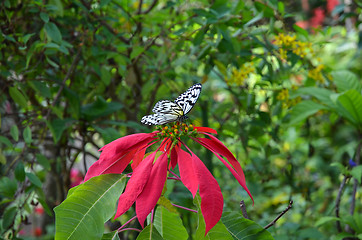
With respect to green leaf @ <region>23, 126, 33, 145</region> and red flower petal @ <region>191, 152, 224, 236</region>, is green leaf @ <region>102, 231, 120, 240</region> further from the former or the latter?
green leaf @ <region>23, 126, 33, 145</region>

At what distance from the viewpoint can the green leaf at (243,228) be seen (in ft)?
2.21

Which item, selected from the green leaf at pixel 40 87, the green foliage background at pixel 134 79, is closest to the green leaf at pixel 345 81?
the green foliage background at pixel 134 79

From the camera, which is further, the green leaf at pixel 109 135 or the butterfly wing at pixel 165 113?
the green leaf at pixel 109 135

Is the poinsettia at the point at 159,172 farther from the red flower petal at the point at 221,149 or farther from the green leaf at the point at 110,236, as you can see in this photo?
the green leaf at the point at 110,236

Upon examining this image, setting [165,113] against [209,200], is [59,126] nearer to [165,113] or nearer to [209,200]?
[165,113]

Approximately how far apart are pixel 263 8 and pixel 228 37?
6.2 inches

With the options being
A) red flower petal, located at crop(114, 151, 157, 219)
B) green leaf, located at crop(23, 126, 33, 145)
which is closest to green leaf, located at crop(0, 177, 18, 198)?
green leaf, located at crop(23, 126, 33, 145)

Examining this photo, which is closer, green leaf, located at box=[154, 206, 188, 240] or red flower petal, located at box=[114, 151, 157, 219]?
red flower petal, located at box=[114, 151, 157, 219]

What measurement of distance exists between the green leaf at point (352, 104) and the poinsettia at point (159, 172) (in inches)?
33.7

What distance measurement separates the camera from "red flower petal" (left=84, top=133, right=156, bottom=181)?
0.63 metres

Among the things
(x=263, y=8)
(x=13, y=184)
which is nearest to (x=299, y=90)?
(x=263, y=8)

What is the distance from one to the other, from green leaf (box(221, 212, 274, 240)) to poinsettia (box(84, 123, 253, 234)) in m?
0.10

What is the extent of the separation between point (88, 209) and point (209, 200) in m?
0.20

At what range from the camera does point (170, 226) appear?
0.68 meters
